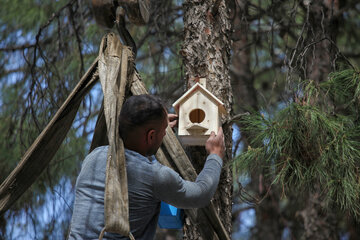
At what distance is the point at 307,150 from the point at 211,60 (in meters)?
0.59

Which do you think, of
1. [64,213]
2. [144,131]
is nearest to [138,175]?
[144,131]

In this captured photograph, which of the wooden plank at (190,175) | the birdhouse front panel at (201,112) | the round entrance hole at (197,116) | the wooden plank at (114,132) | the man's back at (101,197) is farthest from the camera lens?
the round entrance hole at (197,116)

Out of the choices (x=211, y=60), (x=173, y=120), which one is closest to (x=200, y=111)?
(x=173, y=120)

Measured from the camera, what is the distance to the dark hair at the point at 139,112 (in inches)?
69.9

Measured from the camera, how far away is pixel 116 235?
66.4 inches

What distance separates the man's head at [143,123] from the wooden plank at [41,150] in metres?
0.28

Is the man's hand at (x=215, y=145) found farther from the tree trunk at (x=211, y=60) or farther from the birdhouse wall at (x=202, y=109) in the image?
the tree trunk at (x=211, y=60)

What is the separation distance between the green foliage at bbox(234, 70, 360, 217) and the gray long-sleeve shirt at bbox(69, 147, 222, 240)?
0.62 metres

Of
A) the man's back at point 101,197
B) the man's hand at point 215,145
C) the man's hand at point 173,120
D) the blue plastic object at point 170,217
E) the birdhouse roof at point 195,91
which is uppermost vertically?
the birdhouse roof at point 195,91

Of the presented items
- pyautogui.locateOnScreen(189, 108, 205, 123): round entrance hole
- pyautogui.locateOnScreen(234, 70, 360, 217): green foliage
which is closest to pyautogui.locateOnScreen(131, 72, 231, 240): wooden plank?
pyautogui.locateOnScreen(189, 108, 205, 123): round entrance hole

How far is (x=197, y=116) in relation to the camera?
2.30 m

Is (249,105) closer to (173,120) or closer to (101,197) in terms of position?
(173,120)

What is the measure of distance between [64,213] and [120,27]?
171cm

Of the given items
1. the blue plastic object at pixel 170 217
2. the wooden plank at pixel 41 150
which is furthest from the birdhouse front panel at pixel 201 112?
the wooden plank at pixel 41 150
